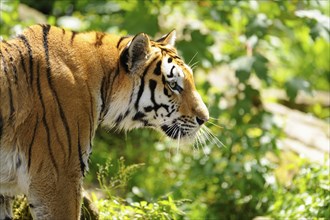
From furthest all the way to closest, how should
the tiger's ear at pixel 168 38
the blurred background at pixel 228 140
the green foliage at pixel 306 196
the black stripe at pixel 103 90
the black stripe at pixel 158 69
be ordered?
the blurred background at pixel 228 140
the green foliage at pixel 306 196
the tiger's ear at pixel 168 38
the black stripe at pixel 158 69
the black stripe at pixel 103 90

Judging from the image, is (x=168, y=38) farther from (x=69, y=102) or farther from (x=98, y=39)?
(x=69, y=102)

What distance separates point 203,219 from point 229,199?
45cm

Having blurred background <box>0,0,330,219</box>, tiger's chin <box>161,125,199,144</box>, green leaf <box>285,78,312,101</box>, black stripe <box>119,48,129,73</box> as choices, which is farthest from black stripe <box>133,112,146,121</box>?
green leaf <box>285,78,312,101</box>

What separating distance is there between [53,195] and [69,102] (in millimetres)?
462

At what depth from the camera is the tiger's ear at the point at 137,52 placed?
4.17m

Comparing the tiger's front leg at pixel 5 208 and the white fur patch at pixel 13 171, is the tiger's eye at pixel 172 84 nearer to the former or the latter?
the white fur patch at pixel 13 171

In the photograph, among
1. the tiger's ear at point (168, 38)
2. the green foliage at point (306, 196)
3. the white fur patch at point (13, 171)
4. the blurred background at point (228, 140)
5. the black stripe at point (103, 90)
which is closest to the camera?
the white fur patch at point (13, 171)

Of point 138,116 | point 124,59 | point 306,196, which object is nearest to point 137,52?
point 124,59

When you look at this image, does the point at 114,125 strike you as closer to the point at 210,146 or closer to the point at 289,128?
the point at 210,146

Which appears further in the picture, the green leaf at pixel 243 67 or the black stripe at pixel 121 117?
the green leaf at pixel 243 67

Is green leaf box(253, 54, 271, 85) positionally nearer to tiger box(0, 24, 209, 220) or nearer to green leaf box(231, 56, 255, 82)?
green leaf box(231, 56, 255, 82)

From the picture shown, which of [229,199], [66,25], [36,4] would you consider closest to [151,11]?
[66,25]

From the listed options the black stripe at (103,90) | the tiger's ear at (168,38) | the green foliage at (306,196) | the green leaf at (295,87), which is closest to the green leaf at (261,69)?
the green leaf at (295,87)

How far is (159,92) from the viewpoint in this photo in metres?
4.29
